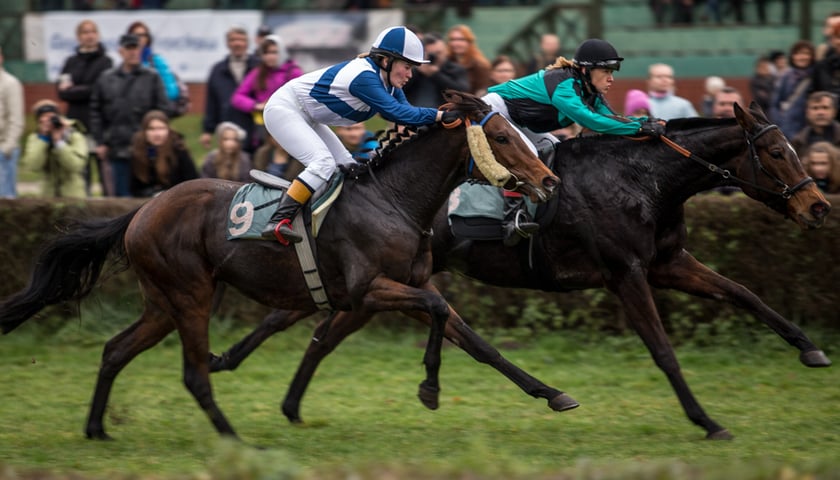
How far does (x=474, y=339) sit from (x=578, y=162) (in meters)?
1.26

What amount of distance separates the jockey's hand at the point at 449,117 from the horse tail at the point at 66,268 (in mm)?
1953

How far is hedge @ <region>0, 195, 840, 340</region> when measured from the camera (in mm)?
8906

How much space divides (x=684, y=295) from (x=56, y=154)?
209 inches

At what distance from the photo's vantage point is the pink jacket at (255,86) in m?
11.3

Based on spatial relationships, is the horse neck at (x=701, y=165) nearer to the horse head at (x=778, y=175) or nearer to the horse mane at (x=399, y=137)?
the horse head at (x=778, y=175)

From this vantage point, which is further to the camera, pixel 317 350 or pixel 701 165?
pixel 317 350

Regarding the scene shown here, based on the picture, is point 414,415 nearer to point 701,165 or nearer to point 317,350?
point 317,350

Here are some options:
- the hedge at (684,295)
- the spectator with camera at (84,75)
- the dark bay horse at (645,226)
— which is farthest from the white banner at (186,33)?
the dark bay horse at (645,226)

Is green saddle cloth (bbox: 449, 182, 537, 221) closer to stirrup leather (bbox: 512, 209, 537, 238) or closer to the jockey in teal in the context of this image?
the jockey in teal

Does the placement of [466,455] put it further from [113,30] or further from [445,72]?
[113,30]

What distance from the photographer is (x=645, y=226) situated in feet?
23.4

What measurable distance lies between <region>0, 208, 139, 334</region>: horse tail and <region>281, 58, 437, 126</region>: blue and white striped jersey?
1.28 meters

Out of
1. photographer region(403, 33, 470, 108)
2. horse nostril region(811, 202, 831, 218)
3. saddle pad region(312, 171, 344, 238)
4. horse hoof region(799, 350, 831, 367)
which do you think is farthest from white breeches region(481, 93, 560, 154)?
photographer region(403, 33, 470, 108)

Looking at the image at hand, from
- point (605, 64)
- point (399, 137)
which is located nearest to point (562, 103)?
point (605, 64)
